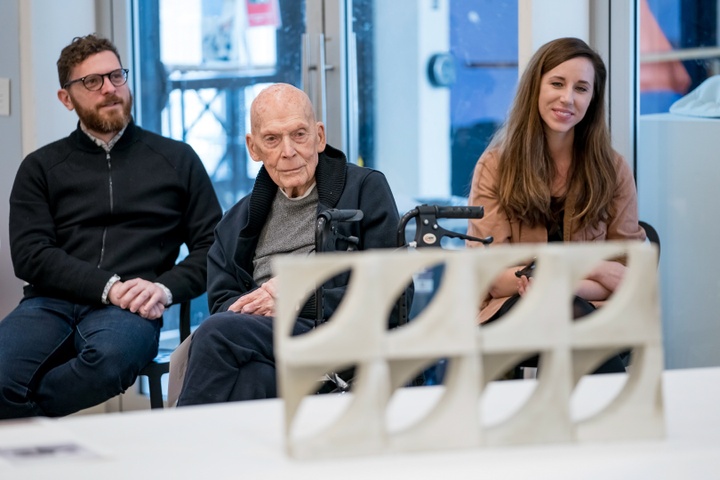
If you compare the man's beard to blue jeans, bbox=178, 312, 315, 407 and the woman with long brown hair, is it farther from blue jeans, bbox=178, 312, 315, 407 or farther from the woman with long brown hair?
the woman with long brown hair

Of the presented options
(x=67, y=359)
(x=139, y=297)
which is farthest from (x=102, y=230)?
(x=67, y=359)

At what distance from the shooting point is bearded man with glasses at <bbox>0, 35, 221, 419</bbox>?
3.16m

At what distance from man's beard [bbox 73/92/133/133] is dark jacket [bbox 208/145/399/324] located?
617mm

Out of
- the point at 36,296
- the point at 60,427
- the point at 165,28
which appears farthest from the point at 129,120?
the point at 60,427

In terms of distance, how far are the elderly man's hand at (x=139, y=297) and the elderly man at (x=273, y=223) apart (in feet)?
0.84

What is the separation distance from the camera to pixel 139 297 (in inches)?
126

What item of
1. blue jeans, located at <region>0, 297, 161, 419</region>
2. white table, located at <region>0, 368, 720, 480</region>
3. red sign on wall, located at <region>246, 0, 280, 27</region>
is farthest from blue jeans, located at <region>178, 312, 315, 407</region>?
red sign on wall, located at <region>246, 0, 280, 27</region>

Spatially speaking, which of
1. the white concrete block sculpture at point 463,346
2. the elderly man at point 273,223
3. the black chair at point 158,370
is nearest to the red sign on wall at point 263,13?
the elderly man at point 273,223

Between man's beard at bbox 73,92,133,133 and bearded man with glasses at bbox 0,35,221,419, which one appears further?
man's beard at bbox 73,92,133,133

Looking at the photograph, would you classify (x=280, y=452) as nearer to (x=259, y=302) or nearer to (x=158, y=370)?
(x=259, y=302)

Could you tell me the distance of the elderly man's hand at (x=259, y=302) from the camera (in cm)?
276

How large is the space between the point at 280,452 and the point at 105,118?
2.53 meters

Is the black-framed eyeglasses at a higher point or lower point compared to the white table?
higher

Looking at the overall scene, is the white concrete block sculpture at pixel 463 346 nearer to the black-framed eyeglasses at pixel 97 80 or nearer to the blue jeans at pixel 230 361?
the blue jeans at pixel 230 361
